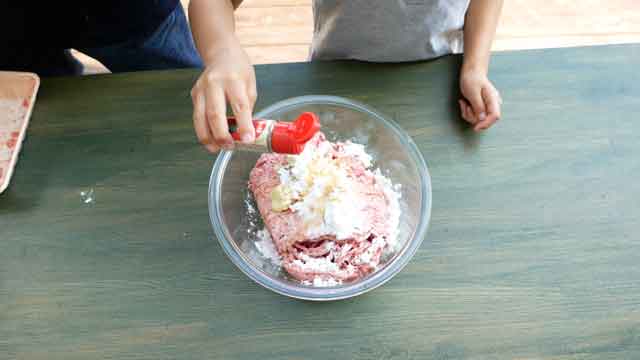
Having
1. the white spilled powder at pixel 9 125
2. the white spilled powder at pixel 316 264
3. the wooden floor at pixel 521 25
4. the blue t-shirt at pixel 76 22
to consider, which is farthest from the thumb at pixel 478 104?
the wooden floor at pixel 521 25

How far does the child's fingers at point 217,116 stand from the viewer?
633 mm

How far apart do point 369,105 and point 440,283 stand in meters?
0.32

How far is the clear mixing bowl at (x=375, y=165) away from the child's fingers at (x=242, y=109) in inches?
4.2

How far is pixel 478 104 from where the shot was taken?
0.79 meters

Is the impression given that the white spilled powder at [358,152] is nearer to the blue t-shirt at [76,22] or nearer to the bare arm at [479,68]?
the bare arm at [479,68]

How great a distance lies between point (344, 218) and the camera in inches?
26.5

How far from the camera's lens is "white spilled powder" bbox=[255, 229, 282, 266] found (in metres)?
0.71

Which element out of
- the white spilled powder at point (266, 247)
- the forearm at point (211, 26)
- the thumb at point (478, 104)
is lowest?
the white spilled powder at point (266, 247)

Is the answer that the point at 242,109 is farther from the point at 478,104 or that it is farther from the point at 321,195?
the point at 478,104

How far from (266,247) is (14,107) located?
514 mm

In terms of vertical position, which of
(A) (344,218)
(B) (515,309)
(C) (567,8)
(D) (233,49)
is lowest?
Answer: (C) (567,8)

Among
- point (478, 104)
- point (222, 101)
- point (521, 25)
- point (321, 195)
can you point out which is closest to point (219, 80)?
point (222, 101)

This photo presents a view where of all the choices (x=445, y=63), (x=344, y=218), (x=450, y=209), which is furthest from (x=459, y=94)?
(x=344, y=218)

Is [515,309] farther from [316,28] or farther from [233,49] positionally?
[316,28]
